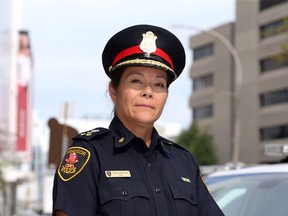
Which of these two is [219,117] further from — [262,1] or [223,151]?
[262,1]

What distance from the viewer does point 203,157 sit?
185 ft

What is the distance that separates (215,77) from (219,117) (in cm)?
375

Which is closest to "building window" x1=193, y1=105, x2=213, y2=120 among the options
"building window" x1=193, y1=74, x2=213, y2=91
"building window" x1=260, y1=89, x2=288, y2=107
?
"building window" x1=193, y1=74, x2=213, y2=91

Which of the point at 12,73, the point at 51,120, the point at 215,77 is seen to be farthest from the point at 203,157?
the point at 51,120

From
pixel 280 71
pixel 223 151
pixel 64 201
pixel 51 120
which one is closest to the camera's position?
pixel 64 201

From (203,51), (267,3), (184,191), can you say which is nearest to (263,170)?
(184,191)

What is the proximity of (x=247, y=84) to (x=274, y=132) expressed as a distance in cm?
517

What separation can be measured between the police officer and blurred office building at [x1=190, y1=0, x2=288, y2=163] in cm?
4821

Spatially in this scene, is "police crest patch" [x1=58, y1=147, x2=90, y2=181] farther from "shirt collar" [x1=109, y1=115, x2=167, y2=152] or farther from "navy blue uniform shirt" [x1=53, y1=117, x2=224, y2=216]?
"shirt collar" [x1=109, y1=115, x2=167, y2=152]

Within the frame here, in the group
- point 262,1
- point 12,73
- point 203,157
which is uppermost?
point 262,1

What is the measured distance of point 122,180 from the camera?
242 centimetres

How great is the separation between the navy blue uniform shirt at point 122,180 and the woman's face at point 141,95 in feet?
0.20

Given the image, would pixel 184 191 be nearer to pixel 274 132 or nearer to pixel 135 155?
pixel 135 155

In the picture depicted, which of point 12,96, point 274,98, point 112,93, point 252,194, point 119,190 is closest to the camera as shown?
point 119,190
